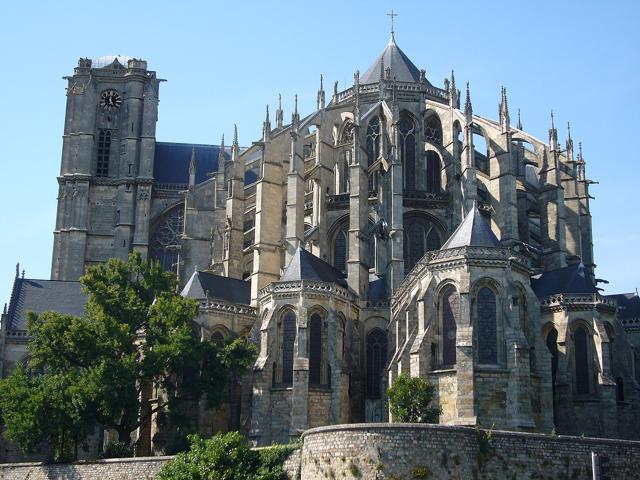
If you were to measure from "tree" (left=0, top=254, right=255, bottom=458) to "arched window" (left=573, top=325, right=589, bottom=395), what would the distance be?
13530 millimetres

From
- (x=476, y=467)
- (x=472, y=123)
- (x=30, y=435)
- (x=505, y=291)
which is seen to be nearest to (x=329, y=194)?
(x=472, y=123)

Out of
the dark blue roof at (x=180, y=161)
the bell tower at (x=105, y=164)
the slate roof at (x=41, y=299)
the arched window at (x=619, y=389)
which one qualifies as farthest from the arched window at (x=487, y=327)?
the dark blue roof at (x=180, y=161)

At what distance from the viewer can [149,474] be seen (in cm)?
3666

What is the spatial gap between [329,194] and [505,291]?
1642 cm

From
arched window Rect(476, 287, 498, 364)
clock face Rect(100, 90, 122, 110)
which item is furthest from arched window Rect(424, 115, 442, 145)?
clock face Rect(100, 90, 122, 110)

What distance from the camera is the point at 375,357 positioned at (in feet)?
158

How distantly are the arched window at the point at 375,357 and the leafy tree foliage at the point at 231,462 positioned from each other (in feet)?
41.9

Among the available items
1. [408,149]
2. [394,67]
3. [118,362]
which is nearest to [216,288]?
[118,362]

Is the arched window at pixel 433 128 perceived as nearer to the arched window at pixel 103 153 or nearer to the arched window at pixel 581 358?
the arched window at pixel 581 358

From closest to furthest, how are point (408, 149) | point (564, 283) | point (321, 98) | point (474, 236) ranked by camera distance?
point (474, 236), point (564, 283), point (321, 98), point (408, 149)

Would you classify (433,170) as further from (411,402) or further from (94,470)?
(94,470)

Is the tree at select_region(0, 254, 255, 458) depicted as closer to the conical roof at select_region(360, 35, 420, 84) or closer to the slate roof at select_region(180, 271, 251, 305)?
the slate roof at select_region(180, 271, 251, 305)

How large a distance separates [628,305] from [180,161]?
108 feet

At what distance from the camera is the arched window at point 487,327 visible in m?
40.8
